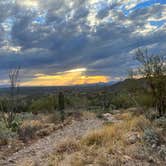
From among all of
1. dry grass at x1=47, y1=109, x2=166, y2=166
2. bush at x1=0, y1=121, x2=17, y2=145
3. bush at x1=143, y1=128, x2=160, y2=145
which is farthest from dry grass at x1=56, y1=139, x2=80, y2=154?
bush at x1=0, y1=121, x2=17, y2=145

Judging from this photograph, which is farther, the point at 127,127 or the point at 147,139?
the point at 127,127

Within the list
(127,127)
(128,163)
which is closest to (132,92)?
(127,127)

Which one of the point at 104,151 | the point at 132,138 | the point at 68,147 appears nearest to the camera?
the point at 104,151

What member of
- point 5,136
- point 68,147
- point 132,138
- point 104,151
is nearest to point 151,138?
point 132,138

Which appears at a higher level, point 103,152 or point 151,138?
point 151,138

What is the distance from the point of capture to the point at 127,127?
41.7 ft

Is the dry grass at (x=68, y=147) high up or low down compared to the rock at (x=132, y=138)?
down

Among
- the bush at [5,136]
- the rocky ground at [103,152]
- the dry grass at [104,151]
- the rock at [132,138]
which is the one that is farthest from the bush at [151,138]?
the bush at [5,136]

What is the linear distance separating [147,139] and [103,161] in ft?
7.64

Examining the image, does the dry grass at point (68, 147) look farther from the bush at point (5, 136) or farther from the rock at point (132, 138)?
the bush at point (5, 136)

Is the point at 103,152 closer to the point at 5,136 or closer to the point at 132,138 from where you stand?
the point at 132,138

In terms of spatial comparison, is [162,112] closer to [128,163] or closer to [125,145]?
[125,145]

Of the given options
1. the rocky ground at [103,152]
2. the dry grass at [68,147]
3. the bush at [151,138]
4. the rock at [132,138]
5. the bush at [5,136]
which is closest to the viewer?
the rocky ground at [103,152]

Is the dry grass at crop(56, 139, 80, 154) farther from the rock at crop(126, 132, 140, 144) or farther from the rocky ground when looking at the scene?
the rock at crop(126, 132, 140, 144)
